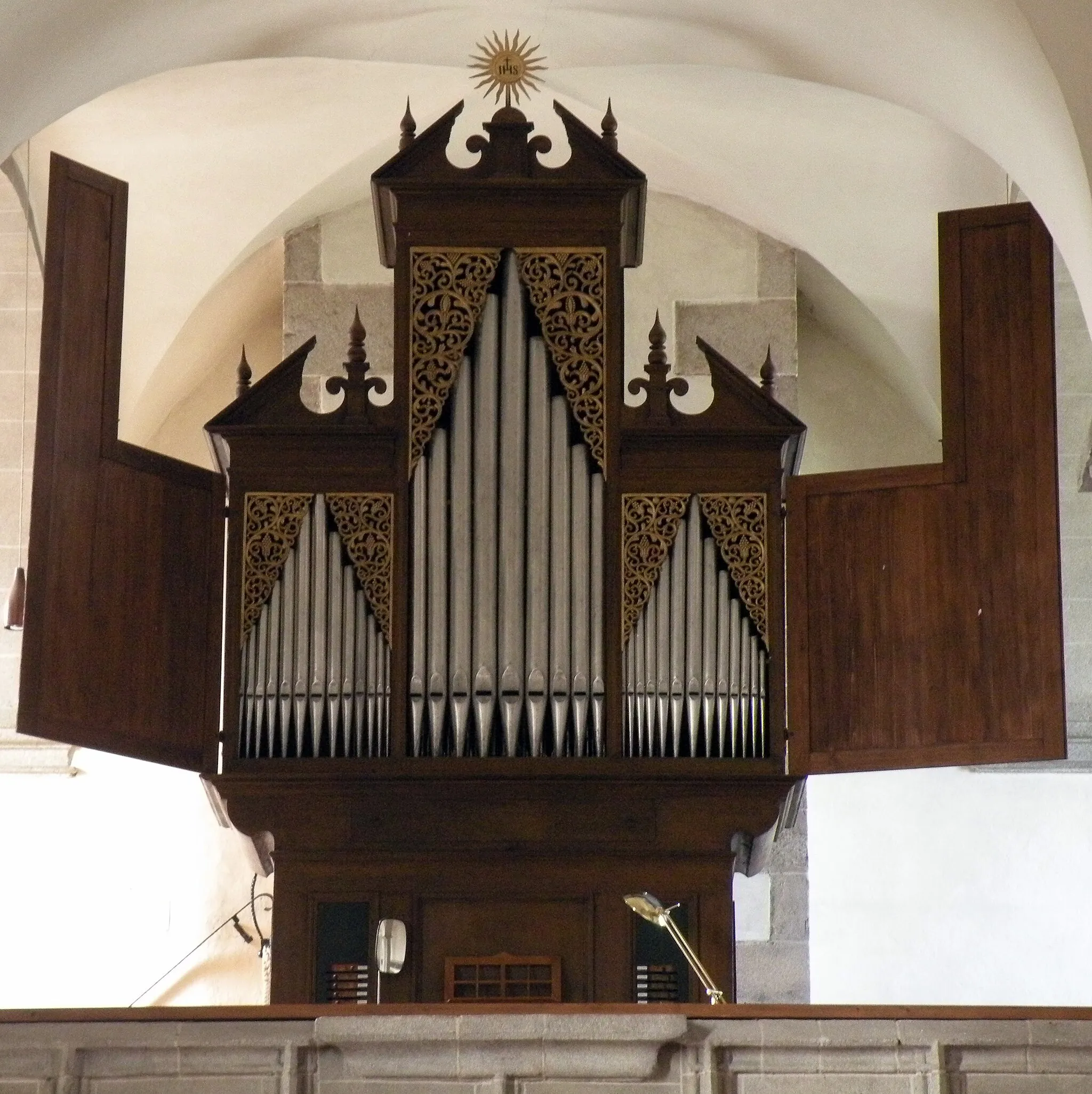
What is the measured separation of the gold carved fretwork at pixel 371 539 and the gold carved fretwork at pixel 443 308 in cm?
50

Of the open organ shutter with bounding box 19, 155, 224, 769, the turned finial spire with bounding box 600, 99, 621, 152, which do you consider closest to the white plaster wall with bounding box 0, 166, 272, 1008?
the open organ shutter with bounding box 19, 155, 224, 769

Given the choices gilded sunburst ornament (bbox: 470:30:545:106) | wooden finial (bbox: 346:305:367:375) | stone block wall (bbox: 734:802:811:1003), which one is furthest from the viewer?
stone block wall (bbox: 734:802:811:1003)

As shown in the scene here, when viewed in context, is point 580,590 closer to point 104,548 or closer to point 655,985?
point 655,985

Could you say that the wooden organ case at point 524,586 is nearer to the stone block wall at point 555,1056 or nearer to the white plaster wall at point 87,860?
the stone block wall at point 555,1056

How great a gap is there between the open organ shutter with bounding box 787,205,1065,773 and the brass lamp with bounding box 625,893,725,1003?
83cm

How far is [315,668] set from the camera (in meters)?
9.56

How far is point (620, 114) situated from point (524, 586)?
355cm

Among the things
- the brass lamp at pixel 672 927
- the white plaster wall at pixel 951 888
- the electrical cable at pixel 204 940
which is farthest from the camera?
the white plaster wall at pixel 951 888

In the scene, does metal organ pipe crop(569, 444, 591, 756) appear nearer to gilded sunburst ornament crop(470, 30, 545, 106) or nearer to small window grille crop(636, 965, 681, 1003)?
small window grille crop(636, 965, 681, 1003)

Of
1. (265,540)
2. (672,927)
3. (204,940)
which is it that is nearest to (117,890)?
(204,940)

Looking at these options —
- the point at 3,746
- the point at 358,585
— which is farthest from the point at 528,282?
the point at 3,746

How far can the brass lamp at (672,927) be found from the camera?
8.47 meters

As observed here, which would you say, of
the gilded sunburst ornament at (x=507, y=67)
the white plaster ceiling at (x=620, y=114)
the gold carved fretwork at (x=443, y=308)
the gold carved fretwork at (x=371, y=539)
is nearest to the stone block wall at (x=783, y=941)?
the white plaster ceiling at (x=620, y=114)

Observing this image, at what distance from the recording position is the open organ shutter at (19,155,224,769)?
932 cm
